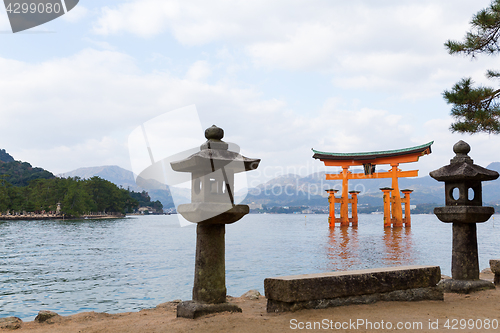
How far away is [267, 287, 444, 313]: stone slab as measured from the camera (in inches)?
191

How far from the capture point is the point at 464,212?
6.51 m

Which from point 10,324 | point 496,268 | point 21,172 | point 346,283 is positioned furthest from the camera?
point 21,172

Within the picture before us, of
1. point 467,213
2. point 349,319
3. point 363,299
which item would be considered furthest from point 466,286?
point 349,319

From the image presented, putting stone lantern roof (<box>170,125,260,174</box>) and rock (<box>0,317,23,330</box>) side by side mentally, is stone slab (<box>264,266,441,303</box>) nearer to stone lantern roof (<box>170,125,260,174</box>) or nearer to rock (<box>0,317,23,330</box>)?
stone lantern roof (<box>170,125,260,174</box>)

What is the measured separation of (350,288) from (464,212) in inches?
118

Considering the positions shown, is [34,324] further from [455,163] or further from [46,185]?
[46,185]

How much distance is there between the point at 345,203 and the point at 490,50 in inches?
1332

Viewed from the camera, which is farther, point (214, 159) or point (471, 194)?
point (471, 194)

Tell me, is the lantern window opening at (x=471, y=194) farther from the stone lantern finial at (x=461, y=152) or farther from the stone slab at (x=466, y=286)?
the stone slab at (x=466, y=286)

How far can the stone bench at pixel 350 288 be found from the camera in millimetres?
4805

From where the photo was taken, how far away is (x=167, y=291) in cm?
1143

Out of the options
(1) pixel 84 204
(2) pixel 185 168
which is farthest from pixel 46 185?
(2) pixel 185 168

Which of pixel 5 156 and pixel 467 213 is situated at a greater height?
pixel 5 156

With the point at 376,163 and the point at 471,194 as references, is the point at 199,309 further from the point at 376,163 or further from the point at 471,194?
the point at 376,163
